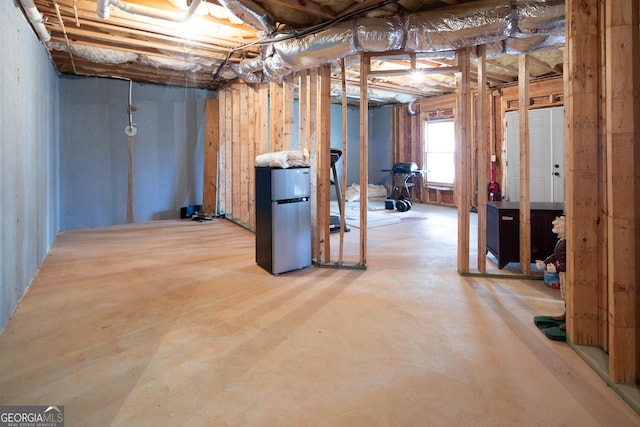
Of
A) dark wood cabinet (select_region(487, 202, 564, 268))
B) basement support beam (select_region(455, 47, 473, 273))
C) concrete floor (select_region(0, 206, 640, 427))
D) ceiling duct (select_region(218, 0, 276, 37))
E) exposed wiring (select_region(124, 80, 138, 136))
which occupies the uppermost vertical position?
ceiling duct (select_region(218, 0, 276, 37))

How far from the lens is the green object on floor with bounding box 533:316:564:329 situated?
8.21 feet

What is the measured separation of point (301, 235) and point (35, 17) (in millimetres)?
3034

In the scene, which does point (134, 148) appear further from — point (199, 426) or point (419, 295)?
point (199, 426)

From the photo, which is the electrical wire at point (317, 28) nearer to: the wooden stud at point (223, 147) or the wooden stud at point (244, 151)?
the wooden stud at point (244, 151)

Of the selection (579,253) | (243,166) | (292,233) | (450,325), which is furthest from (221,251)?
(579,253)

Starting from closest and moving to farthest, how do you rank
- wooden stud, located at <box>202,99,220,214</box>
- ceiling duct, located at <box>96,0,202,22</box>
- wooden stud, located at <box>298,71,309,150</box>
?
ceiling duct, located at <box>96,0,202,22</box> → wooden stud, located at <box>298,71,309,150</box> → wooden stud, located at <box>202,99,220,214</box>

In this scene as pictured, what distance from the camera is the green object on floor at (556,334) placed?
2334mm

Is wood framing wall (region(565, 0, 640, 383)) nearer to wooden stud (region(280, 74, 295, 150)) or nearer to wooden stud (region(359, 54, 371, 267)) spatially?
wooden stud (region(359, 54, 371, 267))

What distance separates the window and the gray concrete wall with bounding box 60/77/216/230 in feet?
16.2

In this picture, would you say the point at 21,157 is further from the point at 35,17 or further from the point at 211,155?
the point at 211,155

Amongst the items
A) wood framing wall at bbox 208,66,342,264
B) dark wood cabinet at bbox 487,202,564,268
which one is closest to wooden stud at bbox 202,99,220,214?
wood framing wall at bbox 208,66,342,264

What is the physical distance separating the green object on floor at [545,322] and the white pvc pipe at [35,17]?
441cm

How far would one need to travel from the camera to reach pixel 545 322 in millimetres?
2529

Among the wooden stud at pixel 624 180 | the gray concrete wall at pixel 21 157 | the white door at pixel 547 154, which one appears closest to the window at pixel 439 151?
the white door at pixel 547 154
